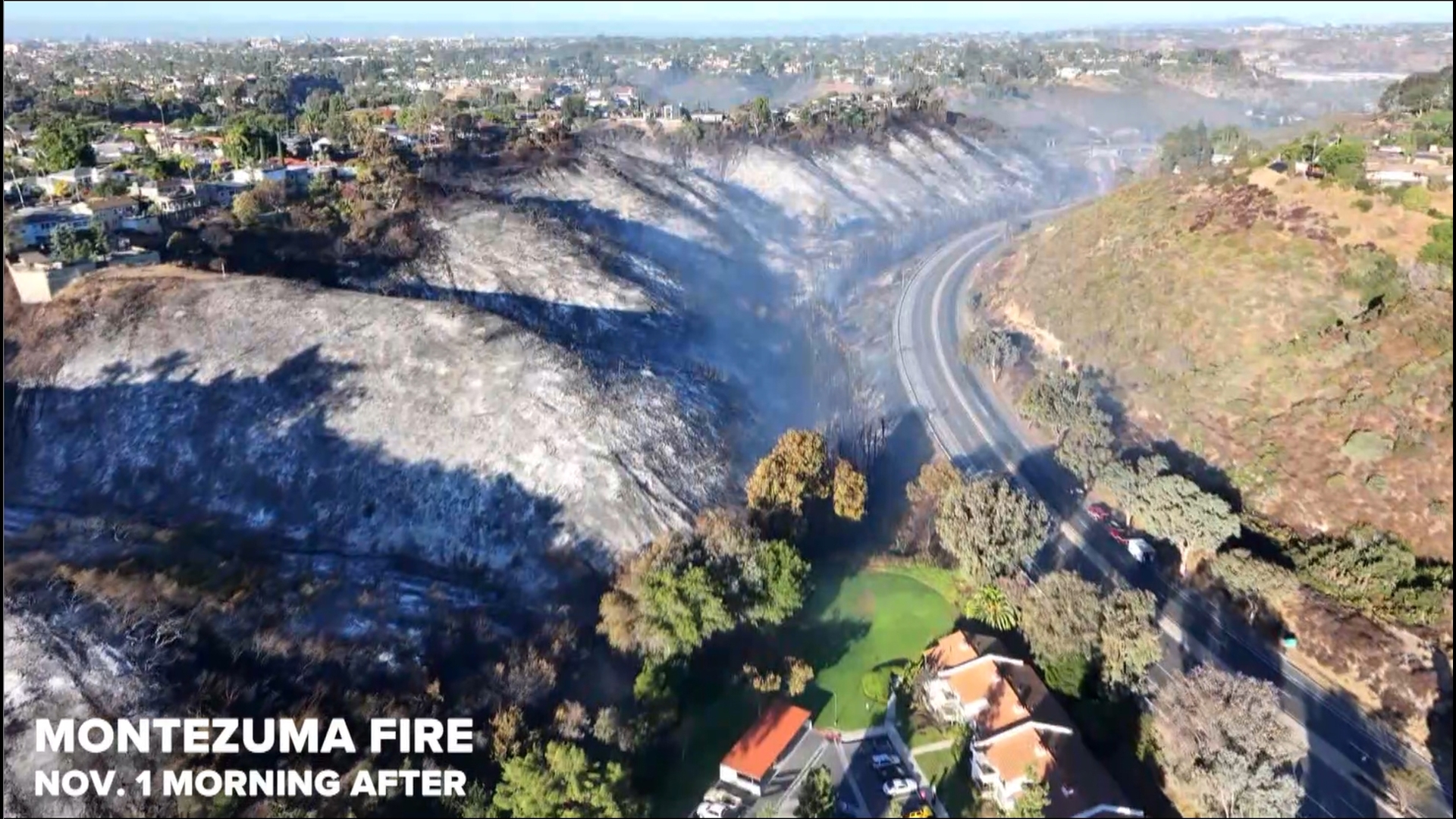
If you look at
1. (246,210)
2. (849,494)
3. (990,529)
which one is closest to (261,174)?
(246,210)

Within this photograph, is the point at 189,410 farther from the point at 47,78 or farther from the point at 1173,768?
the point at 47,78

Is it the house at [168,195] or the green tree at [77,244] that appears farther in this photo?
the house at [168,195]

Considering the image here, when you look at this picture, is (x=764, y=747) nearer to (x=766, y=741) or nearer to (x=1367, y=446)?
(x=766, y=741)

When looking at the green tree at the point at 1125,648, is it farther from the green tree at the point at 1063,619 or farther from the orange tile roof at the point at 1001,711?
the orange tile roof at the point at 1001,711

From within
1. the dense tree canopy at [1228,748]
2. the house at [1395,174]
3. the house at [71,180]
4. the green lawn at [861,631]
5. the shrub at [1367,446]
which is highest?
the house at [1395,174]

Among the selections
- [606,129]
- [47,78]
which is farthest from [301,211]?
[47,78]

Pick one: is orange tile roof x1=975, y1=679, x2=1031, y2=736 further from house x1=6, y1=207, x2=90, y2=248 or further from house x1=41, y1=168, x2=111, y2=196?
house x1=41, y1=168, x2=111, y2=196

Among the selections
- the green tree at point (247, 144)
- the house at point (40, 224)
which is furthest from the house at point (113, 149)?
the house at point (40, 224)
